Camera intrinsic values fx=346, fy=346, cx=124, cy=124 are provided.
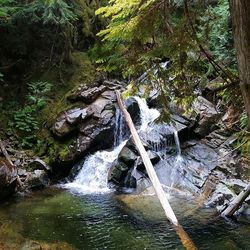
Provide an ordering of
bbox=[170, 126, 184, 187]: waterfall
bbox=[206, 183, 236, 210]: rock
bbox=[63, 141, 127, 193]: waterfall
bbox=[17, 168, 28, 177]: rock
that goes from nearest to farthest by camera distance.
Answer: bbox=[206, 183, 236, 210]: rock → bbox=[170, 126, 184, 187]: waterfall → bbox=[17, 168, 28, 177]: rock → bbox=[63, 141, 127, 193]: waterfall

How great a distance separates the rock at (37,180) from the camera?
12.3 meters

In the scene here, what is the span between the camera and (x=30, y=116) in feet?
47.9

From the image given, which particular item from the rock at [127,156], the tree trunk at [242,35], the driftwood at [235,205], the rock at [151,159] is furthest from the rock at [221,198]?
the tree trunk at [242,35]

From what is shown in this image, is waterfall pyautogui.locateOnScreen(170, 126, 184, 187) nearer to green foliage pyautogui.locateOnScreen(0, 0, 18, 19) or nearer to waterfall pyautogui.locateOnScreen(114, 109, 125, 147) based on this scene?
waterfall pyautogui.locateOnScreen(114, 109, 125, 147)

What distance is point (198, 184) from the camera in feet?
39.6

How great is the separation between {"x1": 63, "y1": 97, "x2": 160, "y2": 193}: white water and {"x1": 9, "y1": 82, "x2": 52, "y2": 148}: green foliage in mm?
2399

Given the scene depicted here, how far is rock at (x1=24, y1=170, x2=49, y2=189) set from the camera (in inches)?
486

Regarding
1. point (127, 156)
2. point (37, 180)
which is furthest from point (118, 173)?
point (37, 180)

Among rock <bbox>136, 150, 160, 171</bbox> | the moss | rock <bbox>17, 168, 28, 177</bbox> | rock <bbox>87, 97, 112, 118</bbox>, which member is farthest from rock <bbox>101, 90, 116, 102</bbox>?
rock <bbox>17, 168, 28, 177</bbox>

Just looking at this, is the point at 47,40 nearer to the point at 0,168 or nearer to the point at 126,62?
the point at 0,168

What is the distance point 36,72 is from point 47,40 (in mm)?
1592

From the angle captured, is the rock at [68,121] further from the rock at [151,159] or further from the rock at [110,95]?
the rock at [151,159]

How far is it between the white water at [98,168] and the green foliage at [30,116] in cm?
240

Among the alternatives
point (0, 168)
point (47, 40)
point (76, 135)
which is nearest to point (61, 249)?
point (0, 168)
